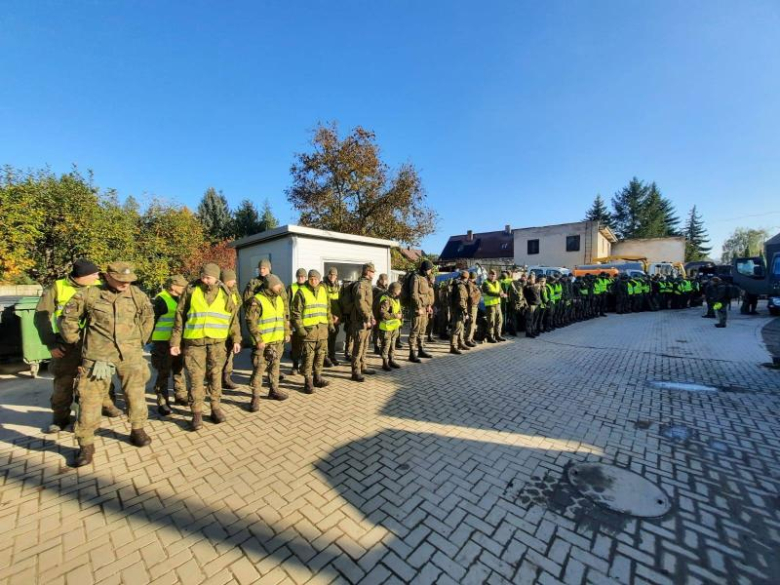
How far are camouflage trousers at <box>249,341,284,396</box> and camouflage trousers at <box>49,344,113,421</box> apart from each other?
5.27 feet

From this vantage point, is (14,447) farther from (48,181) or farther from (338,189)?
(338,189)

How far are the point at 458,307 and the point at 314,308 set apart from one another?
13.0 ft

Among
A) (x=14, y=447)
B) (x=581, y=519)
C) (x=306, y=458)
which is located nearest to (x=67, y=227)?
(x=14, y=447)

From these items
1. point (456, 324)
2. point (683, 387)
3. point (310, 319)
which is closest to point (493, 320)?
point (456, 324)

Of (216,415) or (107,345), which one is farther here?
(216,415)

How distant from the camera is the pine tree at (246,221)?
31.2 m

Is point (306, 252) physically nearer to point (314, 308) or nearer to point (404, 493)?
point (314, 308)

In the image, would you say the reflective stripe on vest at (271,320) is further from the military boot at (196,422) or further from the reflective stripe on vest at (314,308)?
the military boot at (196,422)

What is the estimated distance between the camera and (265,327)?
4.69 metres

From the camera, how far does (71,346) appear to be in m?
3.75

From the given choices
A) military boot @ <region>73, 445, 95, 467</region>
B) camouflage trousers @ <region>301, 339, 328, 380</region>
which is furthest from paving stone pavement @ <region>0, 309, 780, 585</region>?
camouflage trousers @ <region>301, 339, 328, 380</region>

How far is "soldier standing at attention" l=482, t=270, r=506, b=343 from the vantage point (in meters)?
8.89

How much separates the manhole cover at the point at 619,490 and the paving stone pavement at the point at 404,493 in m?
0.10

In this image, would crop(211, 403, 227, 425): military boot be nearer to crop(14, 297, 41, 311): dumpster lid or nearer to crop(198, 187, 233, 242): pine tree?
crop(14, 297, 41, 311): dumpster lid
